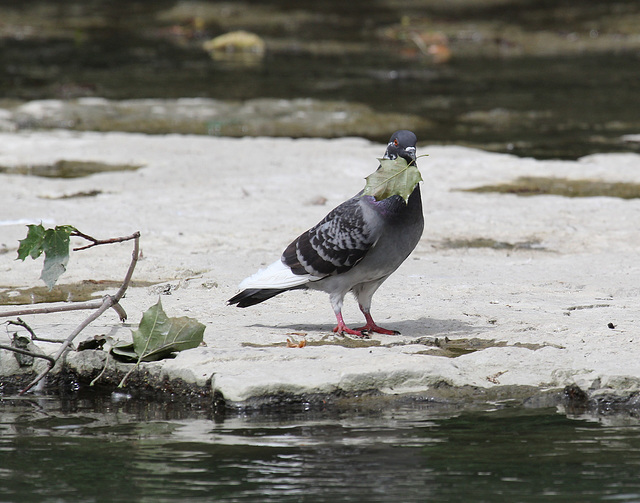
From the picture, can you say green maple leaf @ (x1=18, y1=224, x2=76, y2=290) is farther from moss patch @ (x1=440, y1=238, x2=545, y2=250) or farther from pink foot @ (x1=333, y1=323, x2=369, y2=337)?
moss patch @ (x1=440, y1=238, x2=545, y2=250)

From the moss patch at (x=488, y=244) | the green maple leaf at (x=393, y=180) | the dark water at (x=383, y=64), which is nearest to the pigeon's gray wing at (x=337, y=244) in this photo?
the green maple leaf at (x=393, y=180)

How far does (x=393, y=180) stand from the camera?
217 inches

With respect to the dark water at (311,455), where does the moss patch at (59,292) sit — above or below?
above

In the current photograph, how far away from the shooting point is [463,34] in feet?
90.6

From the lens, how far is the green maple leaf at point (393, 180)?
548 cm

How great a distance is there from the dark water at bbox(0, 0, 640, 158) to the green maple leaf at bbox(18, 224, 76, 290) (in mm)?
8692

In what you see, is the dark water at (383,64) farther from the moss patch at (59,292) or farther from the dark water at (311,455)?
the dark water at (311,455)

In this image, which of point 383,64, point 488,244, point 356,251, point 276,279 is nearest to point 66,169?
point 488,244

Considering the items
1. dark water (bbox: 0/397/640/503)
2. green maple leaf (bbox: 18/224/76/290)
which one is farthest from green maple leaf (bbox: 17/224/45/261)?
dark water (bbox: 0/397/640/503)

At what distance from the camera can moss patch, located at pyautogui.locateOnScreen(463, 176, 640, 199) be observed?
10422 millimetres

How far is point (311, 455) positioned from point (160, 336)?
1313 millimetres

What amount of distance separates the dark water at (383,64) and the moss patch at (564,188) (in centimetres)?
216

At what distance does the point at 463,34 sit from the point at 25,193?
63.9 feet

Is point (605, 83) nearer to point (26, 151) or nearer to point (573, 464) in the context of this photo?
point (26, 151)
